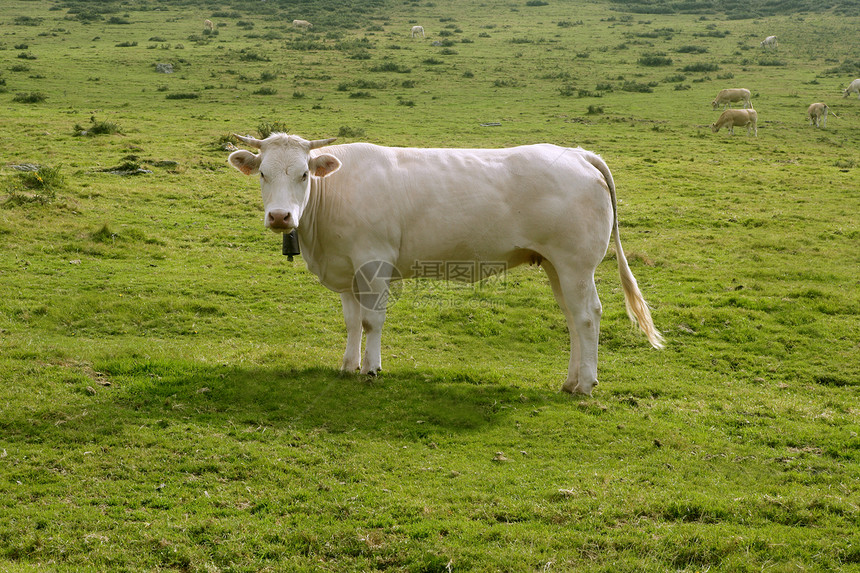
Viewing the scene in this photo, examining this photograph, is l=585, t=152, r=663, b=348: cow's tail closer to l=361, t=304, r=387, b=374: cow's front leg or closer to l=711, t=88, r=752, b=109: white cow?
l=361, t=304, r=387, b=374: cow's front leg

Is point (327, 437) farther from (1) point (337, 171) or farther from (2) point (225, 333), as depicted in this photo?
(2) point (225, 333)

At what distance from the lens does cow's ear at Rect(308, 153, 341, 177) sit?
26.5ft

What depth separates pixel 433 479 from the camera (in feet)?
21.7

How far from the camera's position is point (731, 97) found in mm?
34875

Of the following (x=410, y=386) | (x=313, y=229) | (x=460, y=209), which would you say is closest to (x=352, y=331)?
(x=410, y=386)

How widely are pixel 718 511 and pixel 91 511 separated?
4.83m

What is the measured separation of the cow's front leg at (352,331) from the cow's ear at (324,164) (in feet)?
4.78

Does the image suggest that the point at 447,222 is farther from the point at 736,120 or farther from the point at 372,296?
the point at 736,120

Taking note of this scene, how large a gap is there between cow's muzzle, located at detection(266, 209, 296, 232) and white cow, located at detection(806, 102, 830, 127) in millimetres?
30292

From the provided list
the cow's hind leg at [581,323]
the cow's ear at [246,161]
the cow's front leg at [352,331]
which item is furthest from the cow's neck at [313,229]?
the cow's hind leg at [581,323]

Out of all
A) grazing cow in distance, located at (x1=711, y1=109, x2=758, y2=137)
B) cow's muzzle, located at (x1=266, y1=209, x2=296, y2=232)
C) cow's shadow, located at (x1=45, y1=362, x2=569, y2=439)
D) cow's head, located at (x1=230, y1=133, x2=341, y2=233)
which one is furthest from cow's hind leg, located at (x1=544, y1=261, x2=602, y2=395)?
grazing cow in distance, located at (x1=711, y1=109, x2=758, y2=137)

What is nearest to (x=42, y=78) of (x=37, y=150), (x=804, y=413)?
(x=37, y=150)

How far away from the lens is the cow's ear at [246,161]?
8.03 meters

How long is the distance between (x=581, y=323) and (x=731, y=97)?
30.1 m
